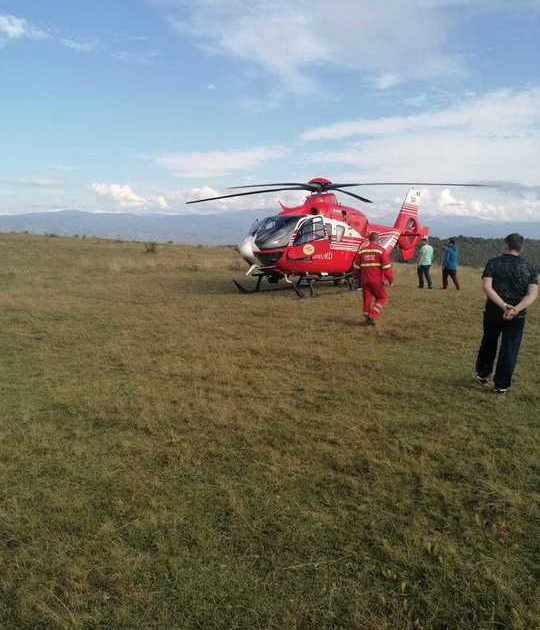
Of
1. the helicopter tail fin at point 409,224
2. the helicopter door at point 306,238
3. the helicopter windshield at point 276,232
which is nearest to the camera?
the helicopter windshield at point 276,232

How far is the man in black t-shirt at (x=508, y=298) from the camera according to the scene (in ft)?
17.1

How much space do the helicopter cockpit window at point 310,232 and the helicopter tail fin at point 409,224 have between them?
5849 mm

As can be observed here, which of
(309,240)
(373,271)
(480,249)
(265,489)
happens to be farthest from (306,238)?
(480,249)

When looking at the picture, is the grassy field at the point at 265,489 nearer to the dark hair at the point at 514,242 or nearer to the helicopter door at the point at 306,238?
the dark hair at the point at 514,242

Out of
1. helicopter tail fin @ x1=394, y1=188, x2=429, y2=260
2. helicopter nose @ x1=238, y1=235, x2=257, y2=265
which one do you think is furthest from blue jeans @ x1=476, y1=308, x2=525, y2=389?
helicopter tail fin @ x1=394, y1=188, x2=429, y2=260

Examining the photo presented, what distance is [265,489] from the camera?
3590 mm

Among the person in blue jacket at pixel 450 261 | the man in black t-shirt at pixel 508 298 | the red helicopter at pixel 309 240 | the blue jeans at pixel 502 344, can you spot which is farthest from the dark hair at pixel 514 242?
the person in blue jacket at pixel 450 261

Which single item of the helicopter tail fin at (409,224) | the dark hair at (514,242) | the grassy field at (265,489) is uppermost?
the helicopter tail fin at (409,224)

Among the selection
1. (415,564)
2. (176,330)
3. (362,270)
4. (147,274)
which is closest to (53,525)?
(415,564)

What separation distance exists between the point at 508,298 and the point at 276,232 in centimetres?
788

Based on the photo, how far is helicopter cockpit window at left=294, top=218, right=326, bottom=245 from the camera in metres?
12.6

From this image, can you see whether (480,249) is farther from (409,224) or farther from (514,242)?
(514,242)

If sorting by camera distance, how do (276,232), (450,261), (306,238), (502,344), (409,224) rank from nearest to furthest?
(502,344) < (276,232) < (306,238) < (450,261) < (409,224)

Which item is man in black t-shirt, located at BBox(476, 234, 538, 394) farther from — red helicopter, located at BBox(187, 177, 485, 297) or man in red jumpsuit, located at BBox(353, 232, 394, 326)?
red helicopter, located at BBox(187, 177, 485, 297)
